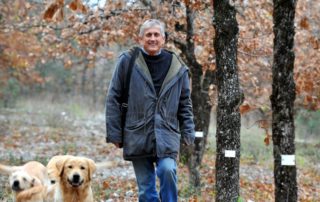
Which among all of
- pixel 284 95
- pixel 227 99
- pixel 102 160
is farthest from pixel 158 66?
pixel 102 160

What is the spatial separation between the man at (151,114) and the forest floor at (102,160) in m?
2.80

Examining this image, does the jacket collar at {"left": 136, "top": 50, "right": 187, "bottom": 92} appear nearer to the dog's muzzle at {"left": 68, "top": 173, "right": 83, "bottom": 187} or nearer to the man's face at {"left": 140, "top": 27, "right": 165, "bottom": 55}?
the man's face at {"left": 140, "top": 27, "right": 165, "bottom": 55}

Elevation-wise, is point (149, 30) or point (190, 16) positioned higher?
point (190, 16)

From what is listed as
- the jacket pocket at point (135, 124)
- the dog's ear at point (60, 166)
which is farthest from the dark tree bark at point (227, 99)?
the dog's ear at point (60, 166)

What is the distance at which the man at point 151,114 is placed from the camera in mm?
5398

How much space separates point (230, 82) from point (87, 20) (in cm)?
651

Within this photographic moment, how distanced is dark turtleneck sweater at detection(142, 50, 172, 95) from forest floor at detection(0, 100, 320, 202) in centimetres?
320

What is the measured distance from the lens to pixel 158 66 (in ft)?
18.6

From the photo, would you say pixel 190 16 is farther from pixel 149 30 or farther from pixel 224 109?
pixel 149 30

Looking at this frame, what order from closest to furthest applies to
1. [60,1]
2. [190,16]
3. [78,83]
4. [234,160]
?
[60,1]
[234,160]
[190,16]
[78,83]

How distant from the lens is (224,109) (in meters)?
6.50

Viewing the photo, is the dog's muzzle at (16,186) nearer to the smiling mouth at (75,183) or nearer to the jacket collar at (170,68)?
the smiling mouth at (75,183)

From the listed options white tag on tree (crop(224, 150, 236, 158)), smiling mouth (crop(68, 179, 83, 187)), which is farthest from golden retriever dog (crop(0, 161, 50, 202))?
white tag on tree (crop(224, 150, 236, 158))

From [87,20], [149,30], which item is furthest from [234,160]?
[87,20]
